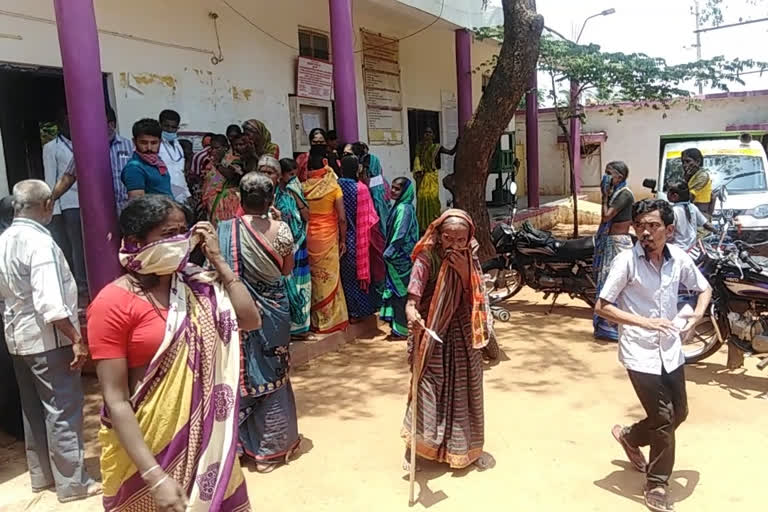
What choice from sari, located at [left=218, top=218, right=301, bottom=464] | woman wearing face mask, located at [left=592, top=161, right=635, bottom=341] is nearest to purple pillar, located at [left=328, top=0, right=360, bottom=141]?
woman wearing face mask, located at [left=592, top=161, right=635, bottom=341]

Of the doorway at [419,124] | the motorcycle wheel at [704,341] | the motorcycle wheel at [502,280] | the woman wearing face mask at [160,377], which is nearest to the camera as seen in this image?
the woman wearing face mask at [160,377]

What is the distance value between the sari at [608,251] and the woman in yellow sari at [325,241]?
236 cm

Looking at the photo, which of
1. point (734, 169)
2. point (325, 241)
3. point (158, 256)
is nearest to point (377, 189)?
point (325, 241)

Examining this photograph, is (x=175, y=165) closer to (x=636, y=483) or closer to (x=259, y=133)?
(x=259, y=133)

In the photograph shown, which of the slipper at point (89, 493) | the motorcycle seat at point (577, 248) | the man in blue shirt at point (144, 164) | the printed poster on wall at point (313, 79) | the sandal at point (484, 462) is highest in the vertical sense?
the printed poster on wall at point (313, 79)

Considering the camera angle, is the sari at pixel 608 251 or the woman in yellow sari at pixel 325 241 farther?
the sari at pixel 608 251

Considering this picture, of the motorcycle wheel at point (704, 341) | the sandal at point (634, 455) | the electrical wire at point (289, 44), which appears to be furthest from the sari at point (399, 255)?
the electrical wire at point (289, 44)

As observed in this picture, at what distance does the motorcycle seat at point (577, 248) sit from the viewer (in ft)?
20.4

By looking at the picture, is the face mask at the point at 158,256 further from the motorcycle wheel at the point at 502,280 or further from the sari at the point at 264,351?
the motorcycle wheel at the point at 502,280

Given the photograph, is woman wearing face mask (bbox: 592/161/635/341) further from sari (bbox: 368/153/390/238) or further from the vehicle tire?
sari (bbox: 368/153/390/238)

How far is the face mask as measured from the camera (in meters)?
1.88

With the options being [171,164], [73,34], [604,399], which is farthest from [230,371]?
[171,164]

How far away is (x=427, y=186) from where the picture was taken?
8.69 meters

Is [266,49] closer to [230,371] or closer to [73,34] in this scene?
[73,34]
